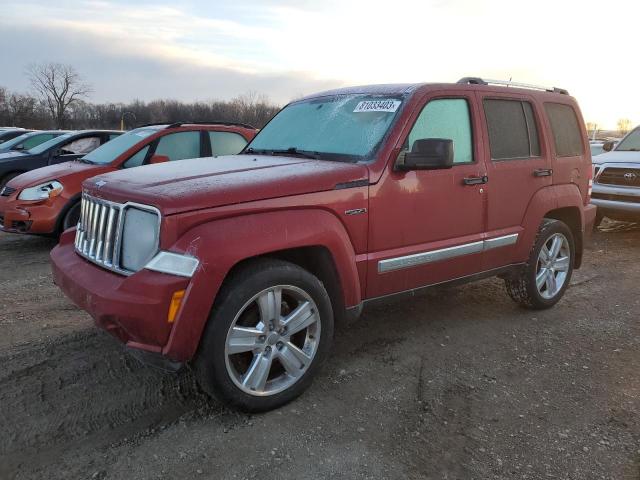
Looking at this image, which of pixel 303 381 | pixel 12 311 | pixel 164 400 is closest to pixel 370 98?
pixel 303 381

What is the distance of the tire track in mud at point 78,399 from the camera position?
2.74 meters

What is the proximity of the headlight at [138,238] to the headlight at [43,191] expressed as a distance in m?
4.38

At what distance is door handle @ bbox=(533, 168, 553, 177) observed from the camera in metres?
4.43

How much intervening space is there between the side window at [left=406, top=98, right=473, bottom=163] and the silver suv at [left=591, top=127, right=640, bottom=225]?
17.8 feet

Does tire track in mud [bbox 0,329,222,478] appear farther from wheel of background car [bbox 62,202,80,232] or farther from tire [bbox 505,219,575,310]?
wheel of background car [bbox 62,202,80,232]

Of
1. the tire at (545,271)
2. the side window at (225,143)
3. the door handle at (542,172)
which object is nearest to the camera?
the door handle at (542,172)

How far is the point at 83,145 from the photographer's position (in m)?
9.25

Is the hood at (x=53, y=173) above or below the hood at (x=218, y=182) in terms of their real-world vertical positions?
below

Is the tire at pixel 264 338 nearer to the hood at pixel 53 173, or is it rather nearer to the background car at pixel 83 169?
the background car at pixel 83 169

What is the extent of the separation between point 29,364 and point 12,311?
1.25 m

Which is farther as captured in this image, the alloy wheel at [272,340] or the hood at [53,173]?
the hood at [53,173]

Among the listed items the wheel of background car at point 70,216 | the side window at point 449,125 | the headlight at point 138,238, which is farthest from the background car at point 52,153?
→ the side window at point 449,125

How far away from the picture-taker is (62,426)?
286 centimetres

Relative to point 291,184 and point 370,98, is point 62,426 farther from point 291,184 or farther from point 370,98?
point 370,98
